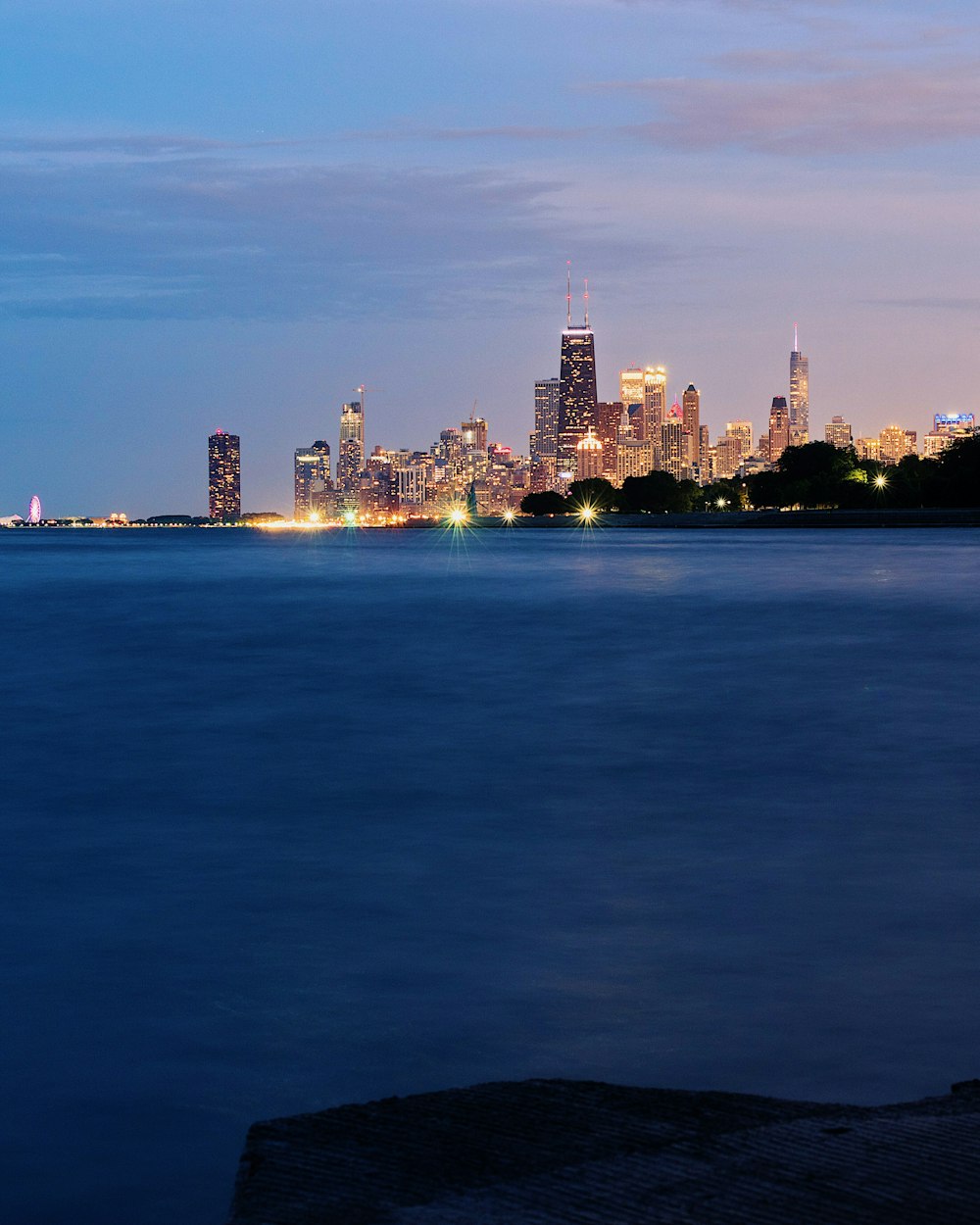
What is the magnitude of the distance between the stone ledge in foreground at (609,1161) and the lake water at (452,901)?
96 cm

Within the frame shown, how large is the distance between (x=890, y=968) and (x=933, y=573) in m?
79.4

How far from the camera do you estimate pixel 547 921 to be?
11.6 meters

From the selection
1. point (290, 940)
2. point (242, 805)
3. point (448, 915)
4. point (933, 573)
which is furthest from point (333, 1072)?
point (933, 573)

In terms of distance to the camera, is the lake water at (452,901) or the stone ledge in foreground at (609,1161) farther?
the lake water at (452,901)

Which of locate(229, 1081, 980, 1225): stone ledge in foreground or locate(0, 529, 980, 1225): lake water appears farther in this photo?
locate(0, 529, 980, 1225): lake water

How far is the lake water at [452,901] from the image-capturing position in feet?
25.8

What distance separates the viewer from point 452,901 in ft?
40.4

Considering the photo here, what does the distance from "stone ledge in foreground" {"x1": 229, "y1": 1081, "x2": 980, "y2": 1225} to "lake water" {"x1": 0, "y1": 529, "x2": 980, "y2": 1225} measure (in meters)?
0.96

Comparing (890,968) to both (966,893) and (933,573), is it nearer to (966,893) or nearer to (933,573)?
(966,893)

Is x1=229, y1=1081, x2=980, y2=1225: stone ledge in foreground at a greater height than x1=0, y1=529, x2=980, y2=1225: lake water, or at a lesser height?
greater

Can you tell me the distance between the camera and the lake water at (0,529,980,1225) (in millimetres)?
7875

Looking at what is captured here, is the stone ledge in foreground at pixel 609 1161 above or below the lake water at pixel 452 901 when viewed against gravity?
above

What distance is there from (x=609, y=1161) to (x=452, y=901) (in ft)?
22.8

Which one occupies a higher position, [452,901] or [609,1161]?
[609,1161]
